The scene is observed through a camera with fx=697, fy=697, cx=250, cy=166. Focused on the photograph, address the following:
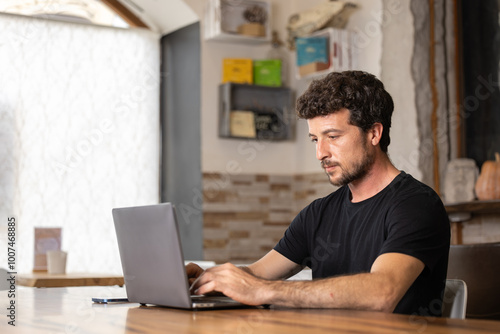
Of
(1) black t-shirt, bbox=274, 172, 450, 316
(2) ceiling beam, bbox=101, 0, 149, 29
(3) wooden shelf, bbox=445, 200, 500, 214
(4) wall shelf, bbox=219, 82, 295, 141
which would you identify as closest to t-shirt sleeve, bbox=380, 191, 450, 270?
(1) black t-shirt, bbox=274, 172, 450, 316

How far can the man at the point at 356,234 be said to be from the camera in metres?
1.56

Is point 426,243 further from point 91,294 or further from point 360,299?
point 91,294

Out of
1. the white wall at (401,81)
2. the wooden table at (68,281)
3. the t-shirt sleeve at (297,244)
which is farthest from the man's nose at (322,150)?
the white wall at (401,81)

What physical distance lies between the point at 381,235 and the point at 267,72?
109 inches

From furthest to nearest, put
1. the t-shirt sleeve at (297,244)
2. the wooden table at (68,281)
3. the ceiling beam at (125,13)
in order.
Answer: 1. the ceiling beam at (125,13)
2. the wooden table at (68,281)
3. the t-shirt sleeve at (297,244)

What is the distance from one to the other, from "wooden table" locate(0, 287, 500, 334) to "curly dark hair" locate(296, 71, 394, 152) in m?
0.70

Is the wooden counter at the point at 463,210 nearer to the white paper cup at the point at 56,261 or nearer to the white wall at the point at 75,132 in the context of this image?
the white paper cup at the point at 56,261

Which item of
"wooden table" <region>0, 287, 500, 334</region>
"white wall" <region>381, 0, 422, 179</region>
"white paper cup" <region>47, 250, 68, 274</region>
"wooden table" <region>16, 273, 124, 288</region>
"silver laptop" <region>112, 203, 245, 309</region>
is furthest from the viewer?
"white wall" <region>381, 0, 422, 179</region>

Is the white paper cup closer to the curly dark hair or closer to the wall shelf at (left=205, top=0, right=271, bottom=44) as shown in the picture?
the wall shelf at (left=205, top=0, right=271, bottom=44)

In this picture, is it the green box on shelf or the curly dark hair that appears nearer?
the curly dark hair

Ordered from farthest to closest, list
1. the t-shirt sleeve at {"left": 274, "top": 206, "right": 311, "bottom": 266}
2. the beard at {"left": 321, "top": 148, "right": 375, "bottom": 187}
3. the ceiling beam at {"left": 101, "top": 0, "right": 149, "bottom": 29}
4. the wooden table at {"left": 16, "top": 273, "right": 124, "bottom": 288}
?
the ceiling beam at {"left": 101, "top": 0, "right": 149, "bottom": 29}
the wooden table at {"left": 16, "top": 273, "right": 124, "bottom": 288}
the t-shirt sleeve at {"left": 274, "top": 206, "right": 311, "bottom": 266}
the beard at {"left": 321, "top": 148, "right": 375, "bottom": 187}

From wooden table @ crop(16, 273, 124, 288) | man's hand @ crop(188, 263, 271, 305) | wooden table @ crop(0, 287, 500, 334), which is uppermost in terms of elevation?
man's hand @ crop(188, 263, 271, 305)

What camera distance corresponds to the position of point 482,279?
6.78 ft

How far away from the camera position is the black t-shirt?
1.74 metres
